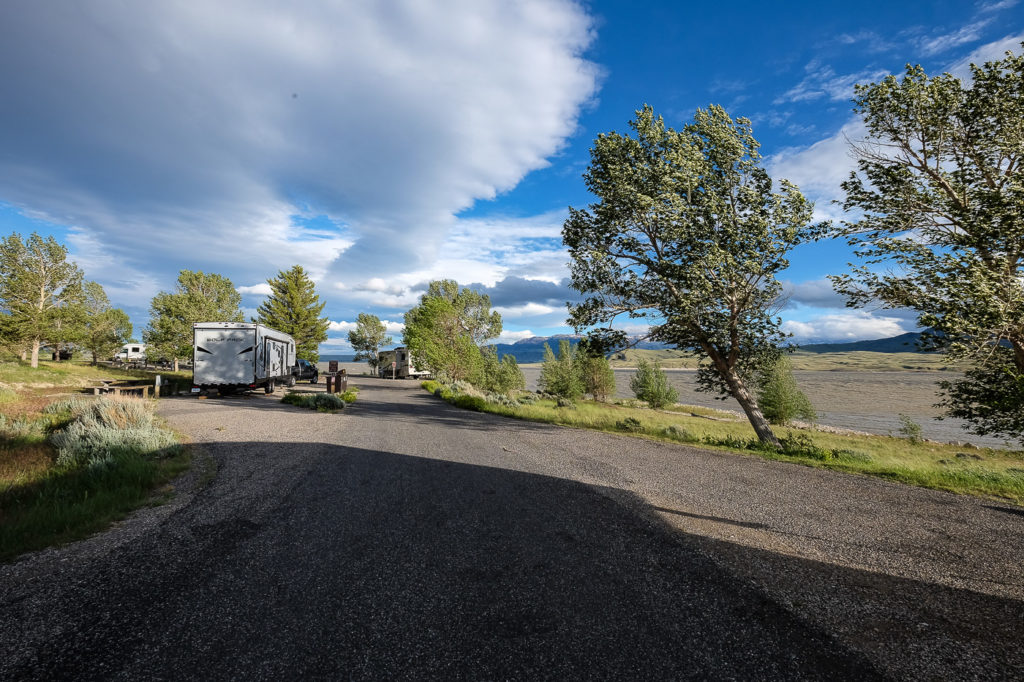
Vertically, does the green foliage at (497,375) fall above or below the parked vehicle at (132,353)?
below

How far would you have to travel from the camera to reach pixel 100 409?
10.7m

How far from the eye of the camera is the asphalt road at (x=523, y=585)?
290 cm

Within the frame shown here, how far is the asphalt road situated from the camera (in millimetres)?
2902

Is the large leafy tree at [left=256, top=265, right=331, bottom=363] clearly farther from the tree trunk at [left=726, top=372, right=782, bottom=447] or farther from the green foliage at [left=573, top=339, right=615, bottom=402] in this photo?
the tree trunk at [left=726, top=372, right=782, bottom=447]

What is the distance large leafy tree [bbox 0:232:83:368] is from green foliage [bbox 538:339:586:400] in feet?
136

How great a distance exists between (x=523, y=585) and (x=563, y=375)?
4191 centimetres

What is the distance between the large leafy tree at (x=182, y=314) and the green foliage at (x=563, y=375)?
34.2 m

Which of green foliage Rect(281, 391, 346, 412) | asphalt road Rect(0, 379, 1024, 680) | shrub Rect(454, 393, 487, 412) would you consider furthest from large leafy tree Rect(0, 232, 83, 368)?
asphalt road Rect(0, 379, 1024, 680)

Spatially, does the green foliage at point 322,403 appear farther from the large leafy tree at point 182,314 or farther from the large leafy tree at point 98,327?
the large leafy tree at point 98,327

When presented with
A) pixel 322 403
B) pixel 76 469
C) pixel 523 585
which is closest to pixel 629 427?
pixel 523 585

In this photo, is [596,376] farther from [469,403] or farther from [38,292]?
[38,292]

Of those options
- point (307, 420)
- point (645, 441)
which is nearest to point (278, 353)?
point (307, 420)

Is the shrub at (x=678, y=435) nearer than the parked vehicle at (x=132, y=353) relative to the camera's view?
Yes

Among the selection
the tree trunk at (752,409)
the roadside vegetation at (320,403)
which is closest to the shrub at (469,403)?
the roadside vegetation at (320,403)
